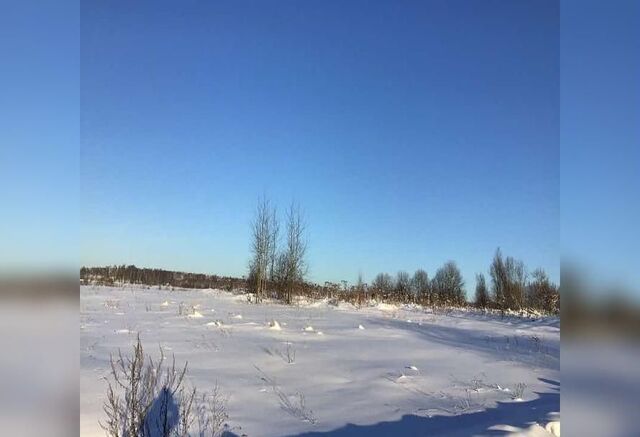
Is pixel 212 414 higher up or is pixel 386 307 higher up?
pixel 212 414

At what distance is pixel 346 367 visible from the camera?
5.39 m

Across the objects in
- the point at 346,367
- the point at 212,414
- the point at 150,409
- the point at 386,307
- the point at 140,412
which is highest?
the point at 140,412

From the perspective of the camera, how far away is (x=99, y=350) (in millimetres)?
5355

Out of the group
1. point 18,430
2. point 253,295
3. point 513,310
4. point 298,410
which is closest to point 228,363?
point 298,410

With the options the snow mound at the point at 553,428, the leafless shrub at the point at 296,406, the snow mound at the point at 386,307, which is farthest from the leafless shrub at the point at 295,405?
the snow mound at the point at 386,307

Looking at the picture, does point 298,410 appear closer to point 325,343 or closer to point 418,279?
point 325,343

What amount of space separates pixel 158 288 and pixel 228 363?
831cm

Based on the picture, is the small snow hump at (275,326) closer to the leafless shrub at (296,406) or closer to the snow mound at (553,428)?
the leafless shrub at (296,406)

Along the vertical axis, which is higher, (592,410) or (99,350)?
(592,410)

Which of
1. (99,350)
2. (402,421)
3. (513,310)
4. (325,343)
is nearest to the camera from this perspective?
(402,421)

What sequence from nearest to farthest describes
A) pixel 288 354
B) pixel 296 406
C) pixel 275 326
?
1. pixel 296 406
2. pixel 288 354
3. pixel 275 326

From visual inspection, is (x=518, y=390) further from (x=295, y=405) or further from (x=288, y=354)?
(x=288, y=354)

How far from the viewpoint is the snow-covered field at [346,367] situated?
11.6ft

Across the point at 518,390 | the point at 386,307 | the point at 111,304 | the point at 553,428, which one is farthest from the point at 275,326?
the point at 386,307
